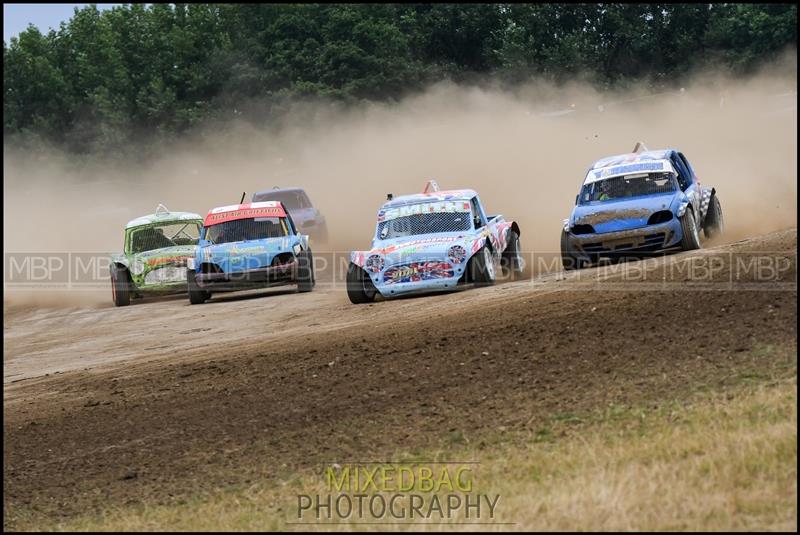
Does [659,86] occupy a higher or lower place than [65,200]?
higher

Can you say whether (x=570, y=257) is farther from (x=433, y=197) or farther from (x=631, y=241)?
(x=433, y=197)

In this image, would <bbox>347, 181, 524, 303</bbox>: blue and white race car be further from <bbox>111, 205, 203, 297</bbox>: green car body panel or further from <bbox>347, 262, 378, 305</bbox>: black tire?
<bbox>111, 205, 203, 297</bbox>: green car body panel

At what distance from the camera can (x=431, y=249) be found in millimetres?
17703

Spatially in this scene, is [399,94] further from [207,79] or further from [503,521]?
[503,521]

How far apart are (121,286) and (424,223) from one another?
699cm

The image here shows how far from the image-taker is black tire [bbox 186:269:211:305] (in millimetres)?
21562

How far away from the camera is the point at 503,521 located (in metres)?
7.70

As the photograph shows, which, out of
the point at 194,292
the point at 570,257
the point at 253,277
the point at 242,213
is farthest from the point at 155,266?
the point at 570,257

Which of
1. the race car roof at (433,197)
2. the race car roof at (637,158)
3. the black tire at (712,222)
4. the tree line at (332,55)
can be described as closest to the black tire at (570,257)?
the race car roof at (433,197)

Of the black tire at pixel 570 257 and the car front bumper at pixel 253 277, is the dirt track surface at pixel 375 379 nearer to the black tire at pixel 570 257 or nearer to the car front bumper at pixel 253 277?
the black tire at pixel 570 257

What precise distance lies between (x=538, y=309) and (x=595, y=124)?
36.9 m

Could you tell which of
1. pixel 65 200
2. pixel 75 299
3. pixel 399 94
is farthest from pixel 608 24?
pixel 75 299

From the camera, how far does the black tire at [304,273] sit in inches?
840

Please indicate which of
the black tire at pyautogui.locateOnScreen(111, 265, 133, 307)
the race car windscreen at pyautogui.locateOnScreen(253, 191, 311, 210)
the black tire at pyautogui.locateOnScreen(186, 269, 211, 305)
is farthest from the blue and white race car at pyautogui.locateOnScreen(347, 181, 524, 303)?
the race car windscreen at pyautogui.locateOnScreen(253, 191, 311, 210)
